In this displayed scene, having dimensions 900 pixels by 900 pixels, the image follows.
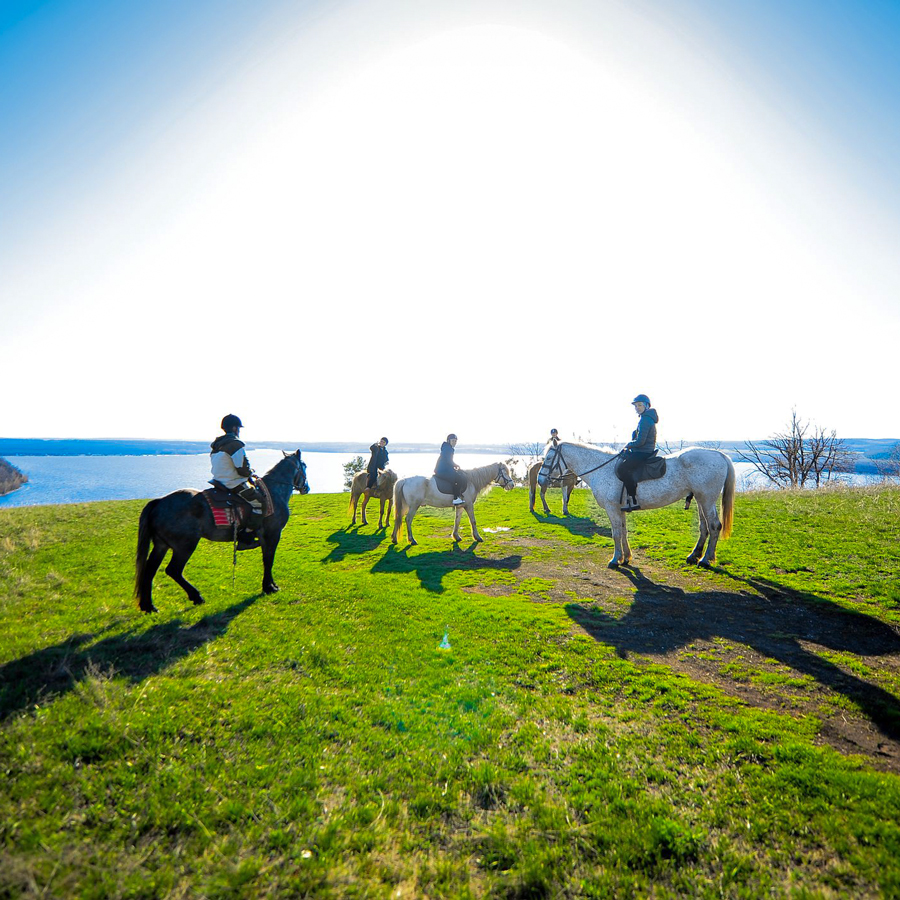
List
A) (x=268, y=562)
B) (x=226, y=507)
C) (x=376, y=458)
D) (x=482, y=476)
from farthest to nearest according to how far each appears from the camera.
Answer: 1. (x=376, y=458)
2. (x=482, y=476)
3. (x=268, y=562)
4. (x=226, y=507)

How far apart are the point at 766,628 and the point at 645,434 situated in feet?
17.1

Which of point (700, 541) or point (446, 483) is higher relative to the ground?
point (446, 483)

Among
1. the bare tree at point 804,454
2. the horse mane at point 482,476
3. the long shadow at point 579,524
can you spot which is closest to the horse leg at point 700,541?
the long shadow at point 579,524

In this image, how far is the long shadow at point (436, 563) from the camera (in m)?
11.1

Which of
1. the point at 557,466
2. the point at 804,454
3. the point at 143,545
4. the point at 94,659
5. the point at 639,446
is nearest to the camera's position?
the point at 94,659

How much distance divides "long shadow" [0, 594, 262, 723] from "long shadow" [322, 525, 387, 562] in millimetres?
5766

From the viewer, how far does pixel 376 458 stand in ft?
57.1

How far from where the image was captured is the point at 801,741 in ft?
14.3

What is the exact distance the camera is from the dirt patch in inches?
195

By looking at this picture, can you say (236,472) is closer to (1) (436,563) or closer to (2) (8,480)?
(1) (436,563)

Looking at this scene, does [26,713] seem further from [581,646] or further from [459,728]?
[581,646]

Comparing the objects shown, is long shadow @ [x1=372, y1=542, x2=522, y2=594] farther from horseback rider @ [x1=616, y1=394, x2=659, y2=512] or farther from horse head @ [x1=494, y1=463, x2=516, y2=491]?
horseback rider @ [x1=616, y1=394, x2=659, y2=512]

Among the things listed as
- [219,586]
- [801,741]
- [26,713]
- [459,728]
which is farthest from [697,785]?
[219,586]

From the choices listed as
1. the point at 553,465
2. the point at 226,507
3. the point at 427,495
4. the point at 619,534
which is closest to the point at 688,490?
the point at 619,534
